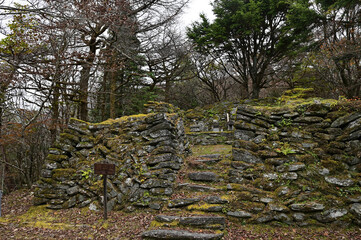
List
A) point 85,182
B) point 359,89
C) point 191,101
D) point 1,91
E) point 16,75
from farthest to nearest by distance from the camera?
point 191,101
point 359,89
point 1,91
point 16,75
point 85,182

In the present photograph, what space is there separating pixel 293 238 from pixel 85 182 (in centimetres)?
566

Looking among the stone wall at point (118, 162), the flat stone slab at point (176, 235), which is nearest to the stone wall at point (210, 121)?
the stone wall at point (118, 162)

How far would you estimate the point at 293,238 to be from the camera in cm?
385

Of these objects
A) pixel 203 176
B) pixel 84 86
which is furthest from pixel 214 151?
pixel 84 86

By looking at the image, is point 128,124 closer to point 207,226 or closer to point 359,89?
point 207,226

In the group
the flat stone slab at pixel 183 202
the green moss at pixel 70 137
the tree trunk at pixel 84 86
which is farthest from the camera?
the tree trunk at pixel 84 86

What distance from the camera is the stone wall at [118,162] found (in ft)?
18.1

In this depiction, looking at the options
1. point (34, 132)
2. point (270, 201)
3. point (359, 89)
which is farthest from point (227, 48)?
point (34, 132)

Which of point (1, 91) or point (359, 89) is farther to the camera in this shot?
point (359, 89)

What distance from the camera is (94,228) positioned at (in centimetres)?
467

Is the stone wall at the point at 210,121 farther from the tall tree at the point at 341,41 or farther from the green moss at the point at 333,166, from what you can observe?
the green moss at the point at 333,166

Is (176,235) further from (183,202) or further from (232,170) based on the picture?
(232,170)

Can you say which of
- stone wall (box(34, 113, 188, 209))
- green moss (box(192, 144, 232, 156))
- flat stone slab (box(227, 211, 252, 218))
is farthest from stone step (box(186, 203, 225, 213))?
green moss (box(192, 144, 232, 156))

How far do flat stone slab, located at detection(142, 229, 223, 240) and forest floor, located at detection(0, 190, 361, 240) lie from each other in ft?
0.82
